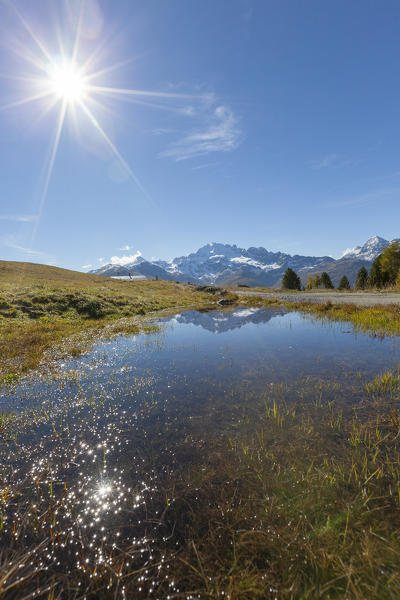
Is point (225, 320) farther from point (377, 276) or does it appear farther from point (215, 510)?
point (377, 276)

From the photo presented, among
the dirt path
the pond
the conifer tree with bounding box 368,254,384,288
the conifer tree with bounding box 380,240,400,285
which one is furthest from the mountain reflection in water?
the conifer tree with bounding box 368,254,384,288

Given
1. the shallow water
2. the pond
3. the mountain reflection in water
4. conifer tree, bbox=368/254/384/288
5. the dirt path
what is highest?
A: conifer tree, bbox=368/254/384/288

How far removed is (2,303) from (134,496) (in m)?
32.8

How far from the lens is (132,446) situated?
6.22 meters

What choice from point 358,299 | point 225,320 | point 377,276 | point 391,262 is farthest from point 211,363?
point 377,276

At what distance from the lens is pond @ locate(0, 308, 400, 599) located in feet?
11.6

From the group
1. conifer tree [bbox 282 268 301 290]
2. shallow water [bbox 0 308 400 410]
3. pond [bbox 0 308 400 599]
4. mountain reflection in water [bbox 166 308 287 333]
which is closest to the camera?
pond [bbox 0 308 400 599]

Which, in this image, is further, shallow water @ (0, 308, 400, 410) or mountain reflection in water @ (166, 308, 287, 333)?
mountain reflection in water @ (166, 308, 287, 333)

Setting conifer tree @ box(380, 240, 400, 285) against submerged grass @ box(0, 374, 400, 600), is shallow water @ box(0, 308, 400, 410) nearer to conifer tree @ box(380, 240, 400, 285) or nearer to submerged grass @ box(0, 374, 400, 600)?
submerged grass @ box(0, 374, 400, 600)

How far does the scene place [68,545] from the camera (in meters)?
3.83

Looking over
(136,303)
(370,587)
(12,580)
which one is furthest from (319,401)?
(136,303)

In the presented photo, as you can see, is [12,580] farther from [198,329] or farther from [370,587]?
[198,329]

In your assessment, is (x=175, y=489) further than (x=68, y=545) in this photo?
Yes

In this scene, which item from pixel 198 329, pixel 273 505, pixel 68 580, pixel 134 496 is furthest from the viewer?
pixel 198 329
